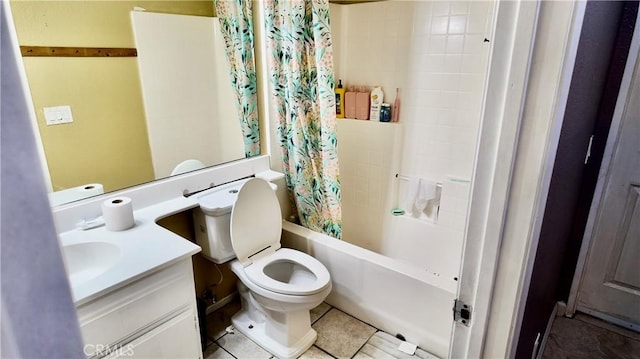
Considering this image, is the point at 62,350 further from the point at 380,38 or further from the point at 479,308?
the point at 380,38

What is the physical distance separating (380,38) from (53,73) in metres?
1.94

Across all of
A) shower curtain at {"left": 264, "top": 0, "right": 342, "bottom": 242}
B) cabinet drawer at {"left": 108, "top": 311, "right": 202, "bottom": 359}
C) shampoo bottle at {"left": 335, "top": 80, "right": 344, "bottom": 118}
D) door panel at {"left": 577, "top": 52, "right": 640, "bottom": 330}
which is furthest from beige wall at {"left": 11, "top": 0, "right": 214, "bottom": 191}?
door panel at {"left": 577, "top": 52, "right": 640, "bottom": 330}

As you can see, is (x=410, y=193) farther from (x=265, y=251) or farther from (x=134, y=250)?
(x=134, y=250)

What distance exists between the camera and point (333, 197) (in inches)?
85.5

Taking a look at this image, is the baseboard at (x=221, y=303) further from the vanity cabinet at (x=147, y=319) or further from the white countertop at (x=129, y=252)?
the white countertop at (x=129, y=252)

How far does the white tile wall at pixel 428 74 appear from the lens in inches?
87.4

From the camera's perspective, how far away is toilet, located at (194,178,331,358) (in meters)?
1.76

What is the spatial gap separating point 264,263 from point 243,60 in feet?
3.89

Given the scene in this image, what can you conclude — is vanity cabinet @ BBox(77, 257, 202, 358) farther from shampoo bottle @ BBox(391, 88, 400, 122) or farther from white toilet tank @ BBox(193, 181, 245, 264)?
shampoo bottle @ BBox(391, 88, 400, 122)

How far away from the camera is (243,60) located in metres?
2.14

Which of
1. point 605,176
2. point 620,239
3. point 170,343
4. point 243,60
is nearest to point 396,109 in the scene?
point 243,60

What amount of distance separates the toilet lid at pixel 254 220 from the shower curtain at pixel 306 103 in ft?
1.03

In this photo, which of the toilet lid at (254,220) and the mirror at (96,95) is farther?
the toilet lid at (254,220)

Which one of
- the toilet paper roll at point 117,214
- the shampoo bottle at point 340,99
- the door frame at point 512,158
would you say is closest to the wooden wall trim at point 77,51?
the toilet paper roll at point 117,214
